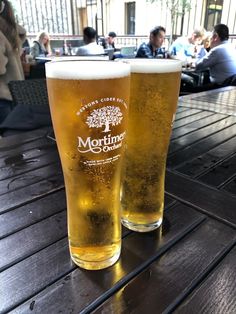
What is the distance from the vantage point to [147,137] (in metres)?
0.54

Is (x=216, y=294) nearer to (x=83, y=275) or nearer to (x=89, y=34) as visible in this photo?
(x=83, y=275)

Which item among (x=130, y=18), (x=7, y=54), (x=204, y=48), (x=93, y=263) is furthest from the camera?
(x=130, y=18)

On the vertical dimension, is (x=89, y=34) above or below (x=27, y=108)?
above

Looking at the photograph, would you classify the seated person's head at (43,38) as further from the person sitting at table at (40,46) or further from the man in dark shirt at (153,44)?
the man in dark shirt at (153,44)

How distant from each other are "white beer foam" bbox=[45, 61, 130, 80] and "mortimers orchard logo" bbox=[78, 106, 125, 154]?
45mm

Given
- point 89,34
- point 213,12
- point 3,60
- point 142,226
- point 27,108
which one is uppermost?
point 213,12

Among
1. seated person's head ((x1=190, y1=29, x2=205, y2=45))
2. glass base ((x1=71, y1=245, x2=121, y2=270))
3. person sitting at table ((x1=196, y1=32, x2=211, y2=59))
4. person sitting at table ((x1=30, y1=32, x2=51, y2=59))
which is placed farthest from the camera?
person sitting at table ((x1=30, y1=32, x2=51, y2=59))

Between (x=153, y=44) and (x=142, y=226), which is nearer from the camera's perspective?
(x=142, y=226)

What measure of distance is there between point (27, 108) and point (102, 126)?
5.07 feet

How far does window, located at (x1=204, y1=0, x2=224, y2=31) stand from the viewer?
442 inches

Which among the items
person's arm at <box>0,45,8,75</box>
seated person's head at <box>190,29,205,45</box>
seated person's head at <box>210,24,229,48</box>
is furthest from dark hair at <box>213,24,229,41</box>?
person's arm at <box>0,45,8,75</box>

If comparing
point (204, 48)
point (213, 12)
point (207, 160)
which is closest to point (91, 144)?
point (207, 160)

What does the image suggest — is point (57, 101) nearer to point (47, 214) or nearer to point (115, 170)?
point (115, 170)

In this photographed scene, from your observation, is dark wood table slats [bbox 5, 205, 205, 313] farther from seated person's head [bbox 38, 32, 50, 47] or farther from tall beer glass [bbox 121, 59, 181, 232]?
seated person's head [bbox 38, 32, 50, 47]
